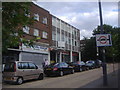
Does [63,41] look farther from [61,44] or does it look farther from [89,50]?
[89,50]

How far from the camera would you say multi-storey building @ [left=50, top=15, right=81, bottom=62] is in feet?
104

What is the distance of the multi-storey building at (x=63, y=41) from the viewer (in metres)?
31.6

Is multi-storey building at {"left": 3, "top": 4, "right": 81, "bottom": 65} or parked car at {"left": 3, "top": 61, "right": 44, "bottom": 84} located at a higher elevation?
multi-storey building at {"left": 3, "top": 4, "right": 81, "bottom": 65}

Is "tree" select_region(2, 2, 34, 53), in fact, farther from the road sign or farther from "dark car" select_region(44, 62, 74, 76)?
"dark car" select_region(44, 62, 74, 76)

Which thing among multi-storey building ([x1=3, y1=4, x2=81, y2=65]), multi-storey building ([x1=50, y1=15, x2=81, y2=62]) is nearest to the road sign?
multi-storey building ([x1=3, y1=4, x2=81, y2=65])

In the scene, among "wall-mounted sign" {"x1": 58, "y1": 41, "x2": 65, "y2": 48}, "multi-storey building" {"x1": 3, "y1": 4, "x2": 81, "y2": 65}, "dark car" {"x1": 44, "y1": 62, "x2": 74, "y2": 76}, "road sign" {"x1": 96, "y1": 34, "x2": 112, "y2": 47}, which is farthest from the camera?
"wall-mounted sign" {"x1": 58, "y1": 41, "x2": 65, "y2": 48}

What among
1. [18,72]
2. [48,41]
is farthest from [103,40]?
[48,41]

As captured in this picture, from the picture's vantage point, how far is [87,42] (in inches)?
2274

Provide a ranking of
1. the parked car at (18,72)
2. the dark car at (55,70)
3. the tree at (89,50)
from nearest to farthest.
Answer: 1. the parked car at (18,72)
2. the dark car at (55,70)
3. the tree at (89,50)

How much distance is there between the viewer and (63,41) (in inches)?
1362

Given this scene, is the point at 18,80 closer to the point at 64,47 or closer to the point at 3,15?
the point at 3,15

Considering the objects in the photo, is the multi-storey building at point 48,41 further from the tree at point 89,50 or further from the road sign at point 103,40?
the tree at point 89,50

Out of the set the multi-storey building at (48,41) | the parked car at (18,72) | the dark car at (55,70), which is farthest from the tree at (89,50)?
the parked car at (18,72)

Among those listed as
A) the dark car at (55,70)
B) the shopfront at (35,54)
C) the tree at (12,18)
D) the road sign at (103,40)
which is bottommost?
the dark car at (55,70)
